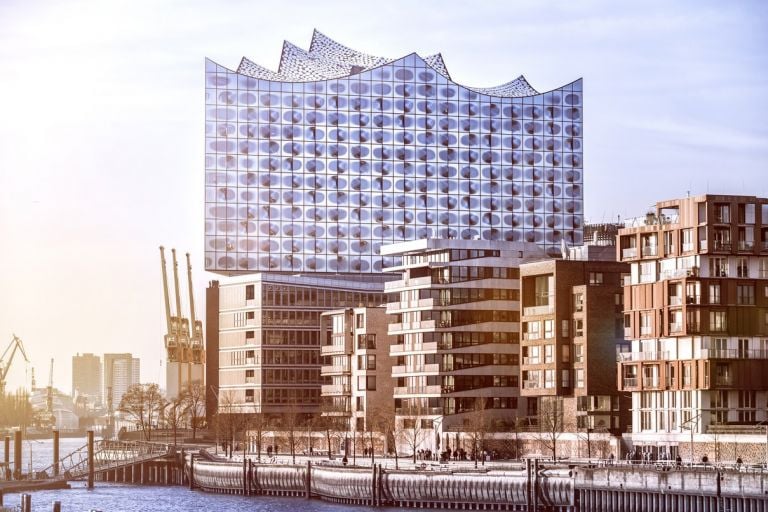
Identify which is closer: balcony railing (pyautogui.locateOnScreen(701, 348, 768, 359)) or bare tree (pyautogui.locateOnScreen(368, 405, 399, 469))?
balcony railing (pyautogui.locateOnScreen(701, 348, 768, 359))

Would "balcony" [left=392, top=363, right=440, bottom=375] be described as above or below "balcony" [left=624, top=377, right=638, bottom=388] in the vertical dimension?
above

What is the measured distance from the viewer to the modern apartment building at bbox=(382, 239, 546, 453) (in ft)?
571

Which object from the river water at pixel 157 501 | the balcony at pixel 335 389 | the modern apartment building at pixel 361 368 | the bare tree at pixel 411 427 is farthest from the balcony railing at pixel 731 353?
the balcony at pixel 335 389

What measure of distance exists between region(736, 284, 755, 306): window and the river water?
1207 inches

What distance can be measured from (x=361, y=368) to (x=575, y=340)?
37.4 metres

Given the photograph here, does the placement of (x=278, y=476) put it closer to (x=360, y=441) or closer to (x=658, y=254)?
(x=360, y=441)

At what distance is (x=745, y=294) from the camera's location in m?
142

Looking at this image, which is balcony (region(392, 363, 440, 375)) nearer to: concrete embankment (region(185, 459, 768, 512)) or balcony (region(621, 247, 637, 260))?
concrete embankment (region(185, 459, 768, 512))

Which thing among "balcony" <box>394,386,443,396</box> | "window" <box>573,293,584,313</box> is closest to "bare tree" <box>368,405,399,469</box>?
"balcony" <box>394,386,443,396</box>

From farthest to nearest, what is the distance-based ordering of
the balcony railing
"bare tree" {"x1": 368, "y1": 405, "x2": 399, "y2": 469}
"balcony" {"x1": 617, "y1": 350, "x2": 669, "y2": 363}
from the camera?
1. "bare tree" {"x1": 368, "y1": 405, "x2": 399, "y2": 469}
2. "balcony" {"x1": 617, "y1": 350, "x2": 669, "y2": 363}
3. the balcony railing

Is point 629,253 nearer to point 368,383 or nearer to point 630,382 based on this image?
point 630,382

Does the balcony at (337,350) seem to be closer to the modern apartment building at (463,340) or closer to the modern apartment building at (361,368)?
the modern apartment building at (361,368)

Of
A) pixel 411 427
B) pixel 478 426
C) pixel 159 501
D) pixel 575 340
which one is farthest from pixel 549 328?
pixel 159 501

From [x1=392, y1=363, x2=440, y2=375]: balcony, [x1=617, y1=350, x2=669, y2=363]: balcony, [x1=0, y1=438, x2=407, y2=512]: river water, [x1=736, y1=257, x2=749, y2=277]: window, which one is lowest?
[x1=0, y1=438, x2=407, y2=512]: river water
